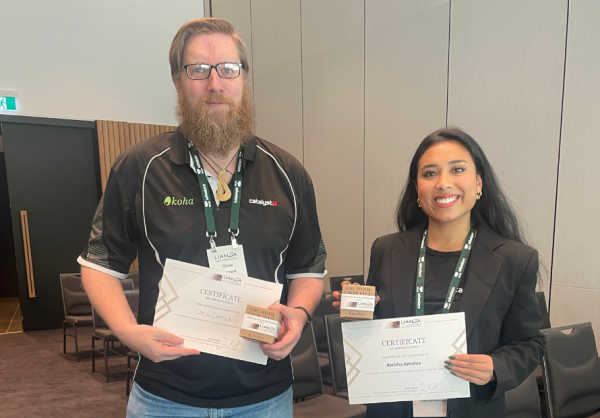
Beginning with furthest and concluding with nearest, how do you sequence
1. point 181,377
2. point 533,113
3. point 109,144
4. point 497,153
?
point 109,144 < point 497,153 < point 533,113 < point 181,377

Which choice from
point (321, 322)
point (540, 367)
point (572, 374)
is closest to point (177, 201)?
point (572, 374)

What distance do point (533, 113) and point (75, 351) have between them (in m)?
5.85

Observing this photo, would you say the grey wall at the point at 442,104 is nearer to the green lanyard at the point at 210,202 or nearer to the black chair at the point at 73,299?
the black chair at the point at 73,299

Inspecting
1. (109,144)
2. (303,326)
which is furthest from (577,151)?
(109,144)

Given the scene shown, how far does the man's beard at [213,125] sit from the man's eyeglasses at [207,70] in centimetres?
6

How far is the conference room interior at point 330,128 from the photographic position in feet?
11.1

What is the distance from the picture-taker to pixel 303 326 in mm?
1310

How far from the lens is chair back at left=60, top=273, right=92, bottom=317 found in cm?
528

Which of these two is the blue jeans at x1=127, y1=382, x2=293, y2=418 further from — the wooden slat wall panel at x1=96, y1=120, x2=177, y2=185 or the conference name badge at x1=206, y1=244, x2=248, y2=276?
the wooden slat wall panel at x1=96, y1=120, x2=177, y2=185

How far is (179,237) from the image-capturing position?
1236 millimetres

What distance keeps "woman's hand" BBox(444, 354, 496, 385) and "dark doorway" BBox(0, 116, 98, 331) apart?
22.8ft

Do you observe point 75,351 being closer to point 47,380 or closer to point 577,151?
point 47,380
